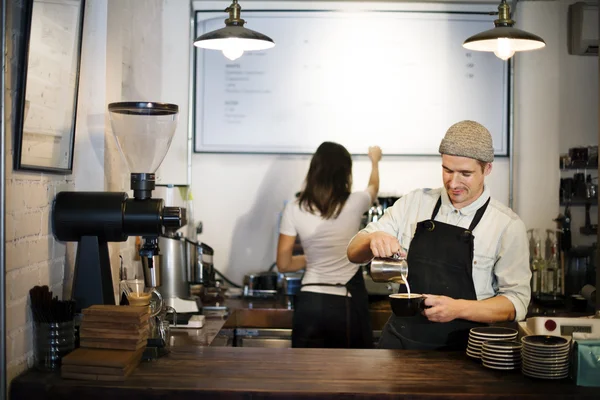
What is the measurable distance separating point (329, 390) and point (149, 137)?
1.31 meters

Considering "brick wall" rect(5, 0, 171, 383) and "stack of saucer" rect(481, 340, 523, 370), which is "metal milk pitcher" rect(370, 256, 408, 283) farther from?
"brick wall" rect(5, 0, 171, 383)

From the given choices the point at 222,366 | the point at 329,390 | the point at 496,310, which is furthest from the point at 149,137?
the point at 496,310

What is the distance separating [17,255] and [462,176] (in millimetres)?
1642

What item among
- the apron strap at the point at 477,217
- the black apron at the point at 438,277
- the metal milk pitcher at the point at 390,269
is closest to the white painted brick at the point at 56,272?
the metal milk pitcher at the point at 390,269

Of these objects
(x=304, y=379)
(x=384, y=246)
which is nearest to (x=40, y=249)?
(x=304, y=379)

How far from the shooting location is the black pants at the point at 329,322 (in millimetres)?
3865

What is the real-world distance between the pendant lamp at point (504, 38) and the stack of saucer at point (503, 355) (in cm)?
144

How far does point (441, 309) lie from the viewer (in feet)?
8.91

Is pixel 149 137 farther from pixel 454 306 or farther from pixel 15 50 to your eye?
pixel 454 306

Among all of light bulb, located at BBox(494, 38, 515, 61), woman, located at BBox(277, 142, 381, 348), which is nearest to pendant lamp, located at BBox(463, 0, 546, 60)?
light bulb, located at BBox(494, 38, 515, 61)

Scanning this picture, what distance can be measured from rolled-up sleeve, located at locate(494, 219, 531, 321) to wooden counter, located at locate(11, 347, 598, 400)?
1.27ft

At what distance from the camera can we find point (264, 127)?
16.4ft

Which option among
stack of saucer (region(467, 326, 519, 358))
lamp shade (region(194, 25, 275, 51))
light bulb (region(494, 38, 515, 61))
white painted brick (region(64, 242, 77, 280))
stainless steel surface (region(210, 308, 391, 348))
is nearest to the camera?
stack of saucer (region(467, 326, 519, 358))

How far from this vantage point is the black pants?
→ 3.87m
